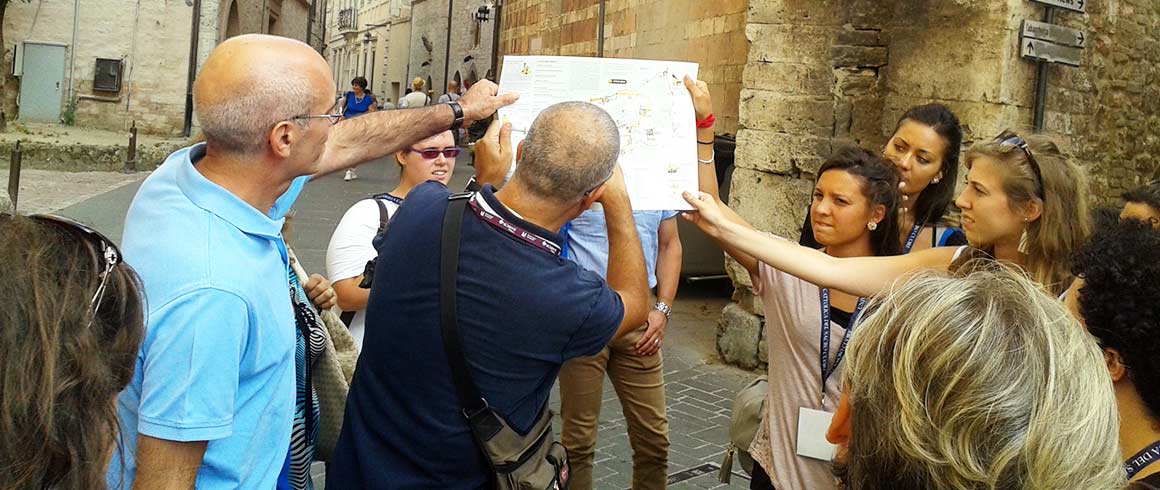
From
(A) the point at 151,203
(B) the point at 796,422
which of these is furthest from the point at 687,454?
(A) the point at 151,203

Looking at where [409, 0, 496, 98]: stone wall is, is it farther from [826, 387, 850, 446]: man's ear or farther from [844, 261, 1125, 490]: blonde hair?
[844, 261, 1125, 490]: blonde hair

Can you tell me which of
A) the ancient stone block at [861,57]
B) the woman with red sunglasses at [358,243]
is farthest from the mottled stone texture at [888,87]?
the woman with red sunglasses at [358,243]

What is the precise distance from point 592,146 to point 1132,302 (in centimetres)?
113

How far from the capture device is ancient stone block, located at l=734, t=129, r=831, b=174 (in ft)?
21.4

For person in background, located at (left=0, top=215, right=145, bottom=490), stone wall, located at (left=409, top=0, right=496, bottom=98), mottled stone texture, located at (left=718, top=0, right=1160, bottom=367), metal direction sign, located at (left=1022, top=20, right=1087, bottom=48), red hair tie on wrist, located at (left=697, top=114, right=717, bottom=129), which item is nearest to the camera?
person in background, located at (left=0, top=215, right=145, bottom=490)

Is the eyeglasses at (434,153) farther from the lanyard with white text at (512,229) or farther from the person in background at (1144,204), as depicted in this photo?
the person in background at (1144,204)

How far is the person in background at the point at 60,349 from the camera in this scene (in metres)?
1.09

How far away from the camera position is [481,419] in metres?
2.19

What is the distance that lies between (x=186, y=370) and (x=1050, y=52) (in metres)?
5.61

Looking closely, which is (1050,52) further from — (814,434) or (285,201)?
(285,201)

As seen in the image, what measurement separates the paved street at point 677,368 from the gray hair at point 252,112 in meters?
0.43

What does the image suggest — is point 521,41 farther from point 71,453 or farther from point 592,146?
point 71,453

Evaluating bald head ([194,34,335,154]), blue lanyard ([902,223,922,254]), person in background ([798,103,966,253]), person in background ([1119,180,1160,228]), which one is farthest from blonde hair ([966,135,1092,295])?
bald head ([194,34,335,154])

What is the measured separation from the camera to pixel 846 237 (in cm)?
291
